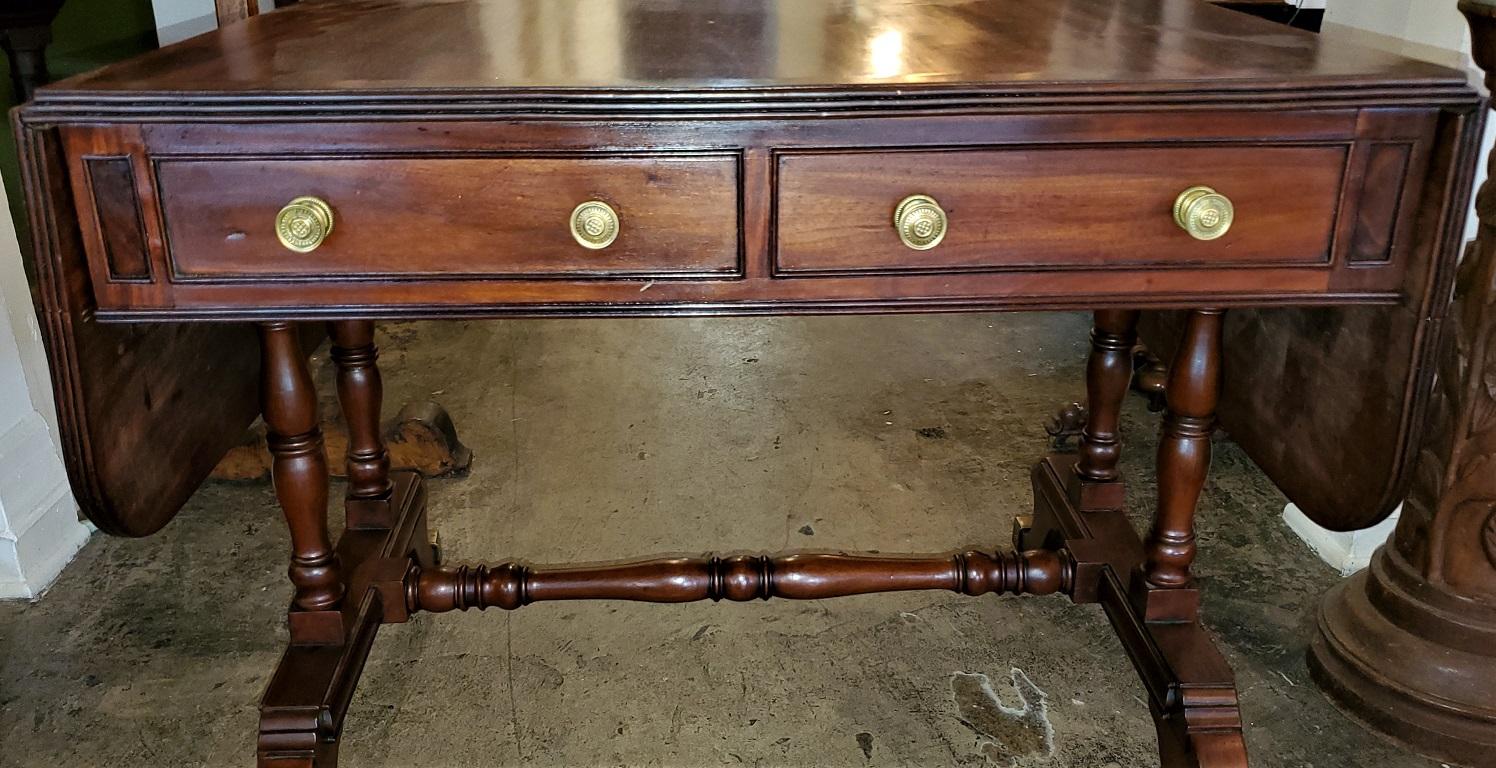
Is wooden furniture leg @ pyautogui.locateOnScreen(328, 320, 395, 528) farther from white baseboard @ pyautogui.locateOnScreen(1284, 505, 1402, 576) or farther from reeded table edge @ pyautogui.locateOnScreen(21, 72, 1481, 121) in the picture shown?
Answer: white baseboard @ pyautogui.locateOnScreen(1284, 505, 1402, 576)

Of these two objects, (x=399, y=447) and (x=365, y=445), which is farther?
(x=399, y=447)

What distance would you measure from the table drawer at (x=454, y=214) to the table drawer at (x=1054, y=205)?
0.08 meters

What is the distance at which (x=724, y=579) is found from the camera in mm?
1474

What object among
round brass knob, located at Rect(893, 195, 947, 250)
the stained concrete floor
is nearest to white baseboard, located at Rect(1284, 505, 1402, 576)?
the stained concrete floor

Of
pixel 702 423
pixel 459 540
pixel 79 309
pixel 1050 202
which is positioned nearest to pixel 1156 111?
pixel 1050 202

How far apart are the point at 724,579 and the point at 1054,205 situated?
0.72 metres

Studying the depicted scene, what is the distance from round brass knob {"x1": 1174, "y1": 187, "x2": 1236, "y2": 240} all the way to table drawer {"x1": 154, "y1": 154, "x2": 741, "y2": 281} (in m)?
0.40

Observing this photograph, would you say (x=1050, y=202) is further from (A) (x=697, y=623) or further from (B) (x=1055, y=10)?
(A) (x=697, y=623)

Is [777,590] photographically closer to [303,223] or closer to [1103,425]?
[1103,425]

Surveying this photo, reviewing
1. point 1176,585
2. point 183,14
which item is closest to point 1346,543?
point 1176,585

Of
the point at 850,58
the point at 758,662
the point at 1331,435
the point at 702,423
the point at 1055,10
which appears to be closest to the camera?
the point at 850,58

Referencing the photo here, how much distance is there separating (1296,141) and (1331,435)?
1.37 ft

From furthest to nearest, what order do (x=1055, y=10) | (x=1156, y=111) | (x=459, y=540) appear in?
(x=459, y=540)
(x=1055, y=10)
(x=1156, y=111)

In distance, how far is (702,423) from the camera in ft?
8.27
